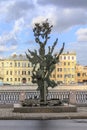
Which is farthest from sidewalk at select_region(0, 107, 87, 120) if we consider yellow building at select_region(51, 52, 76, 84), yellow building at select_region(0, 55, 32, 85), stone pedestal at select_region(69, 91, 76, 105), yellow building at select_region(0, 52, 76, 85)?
yellow building at select_region(51, 52, 76, 84)

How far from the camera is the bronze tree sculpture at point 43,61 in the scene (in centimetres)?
3375

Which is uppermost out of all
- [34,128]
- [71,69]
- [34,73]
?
[71,69]

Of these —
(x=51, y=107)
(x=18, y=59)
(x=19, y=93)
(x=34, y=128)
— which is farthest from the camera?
(x=18, y=59)

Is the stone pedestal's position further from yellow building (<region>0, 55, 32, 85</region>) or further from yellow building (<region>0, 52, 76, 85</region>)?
yellow building (<region>0, 55, 32, 85</region>)

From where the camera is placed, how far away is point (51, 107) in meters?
32.4

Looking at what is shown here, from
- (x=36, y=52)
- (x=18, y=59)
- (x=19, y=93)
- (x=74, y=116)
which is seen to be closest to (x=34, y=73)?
(x=36, y=52)

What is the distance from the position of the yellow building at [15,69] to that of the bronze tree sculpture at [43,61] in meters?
157

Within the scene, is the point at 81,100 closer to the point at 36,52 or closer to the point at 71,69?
the point at 36,52

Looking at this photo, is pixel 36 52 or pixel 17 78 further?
pixel 17 78

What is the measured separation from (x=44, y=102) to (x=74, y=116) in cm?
409

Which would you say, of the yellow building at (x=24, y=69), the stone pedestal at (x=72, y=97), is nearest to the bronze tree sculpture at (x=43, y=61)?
the stone pedestal at (x=72, y=97)

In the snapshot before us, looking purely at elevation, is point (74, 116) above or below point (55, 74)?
below

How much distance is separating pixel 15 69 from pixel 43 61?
528ft

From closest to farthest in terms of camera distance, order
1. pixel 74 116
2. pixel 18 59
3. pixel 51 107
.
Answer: pixel 74 116
pixel 51 107
pixel 18 59
